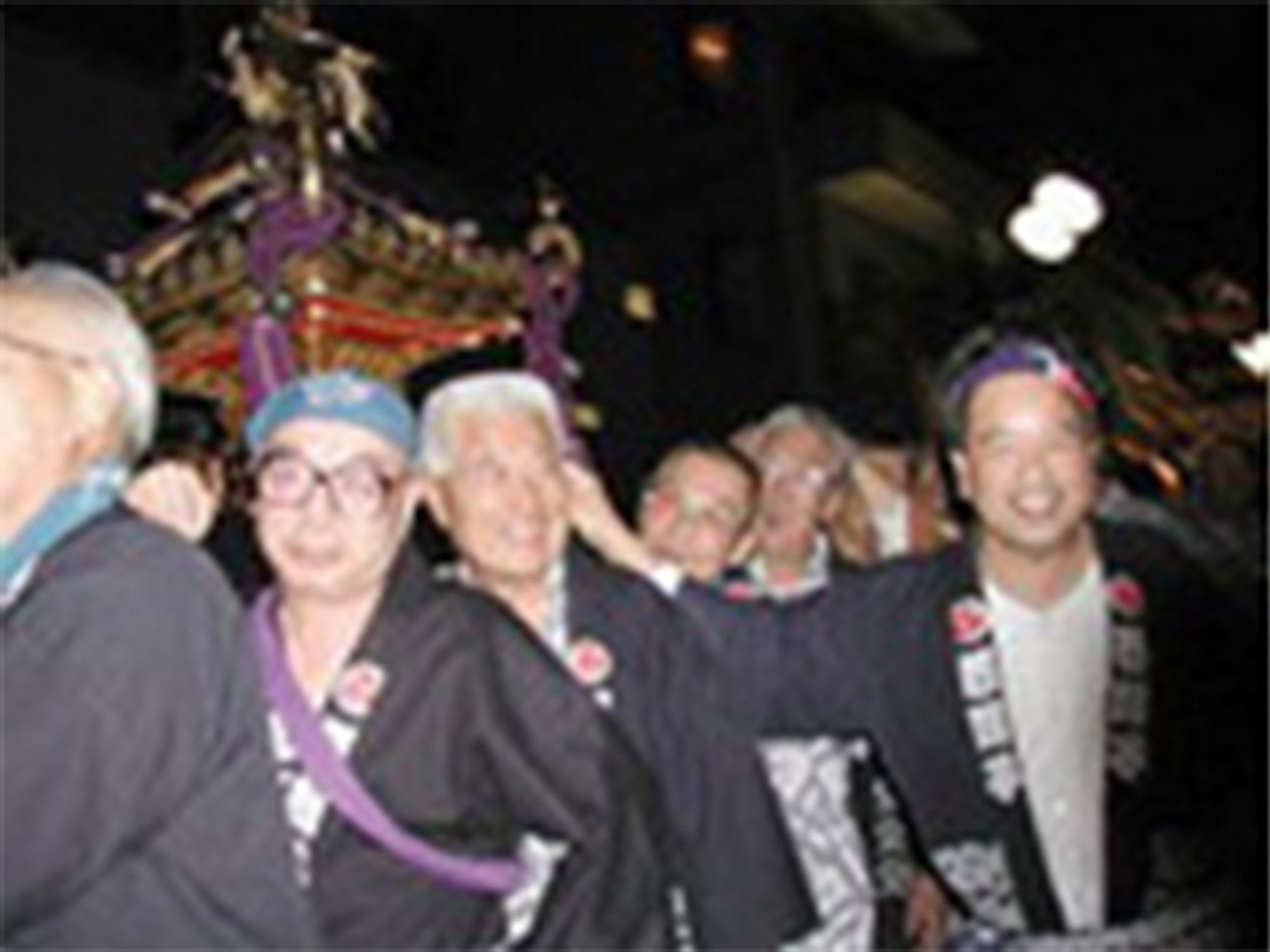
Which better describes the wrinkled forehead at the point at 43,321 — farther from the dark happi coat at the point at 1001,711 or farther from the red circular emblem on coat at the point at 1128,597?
the red circular emblem on coat at the point at 1128,597

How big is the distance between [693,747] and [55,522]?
180cm

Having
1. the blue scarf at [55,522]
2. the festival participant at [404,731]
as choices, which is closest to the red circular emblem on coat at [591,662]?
the festival participant at [404,731]

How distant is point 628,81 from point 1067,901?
14.2m

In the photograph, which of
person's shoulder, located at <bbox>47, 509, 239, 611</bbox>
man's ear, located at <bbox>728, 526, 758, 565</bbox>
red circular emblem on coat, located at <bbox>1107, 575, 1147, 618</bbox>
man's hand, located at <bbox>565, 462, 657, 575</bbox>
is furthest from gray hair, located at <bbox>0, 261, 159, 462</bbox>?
man's ear, located at <bbox>728, 526, 758, 565</bbox>

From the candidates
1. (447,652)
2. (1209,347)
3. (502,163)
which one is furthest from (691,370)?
(447,652)

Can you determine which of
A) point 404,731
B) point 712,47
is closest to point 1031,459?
point 404,731

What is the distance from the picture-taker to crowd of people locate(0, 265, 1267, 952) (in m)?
1.98

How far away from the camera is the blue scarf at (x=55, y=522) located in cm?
191

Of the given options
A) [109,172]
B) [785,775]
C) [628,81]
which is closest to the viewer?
[785,775]

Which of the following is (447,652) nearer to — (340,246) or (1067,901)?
(1067,901)

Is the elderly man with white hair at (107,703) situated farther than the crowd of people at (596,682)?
No

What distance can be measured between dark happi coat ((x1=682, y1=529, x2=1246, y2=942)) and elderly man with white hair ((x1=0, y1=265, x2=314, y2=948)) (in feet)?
4.97

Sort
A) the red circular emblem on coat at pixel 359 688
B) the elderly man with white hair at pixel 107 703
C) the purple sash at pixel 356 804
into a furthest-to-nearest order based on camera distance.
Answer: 1. the red circular emblem on coat at pixel 359 688
2. the purple sash at pixel 356 804
3. the elderly man with white hair at pixel 107 703

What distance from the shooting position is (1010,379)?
304 centimetres
